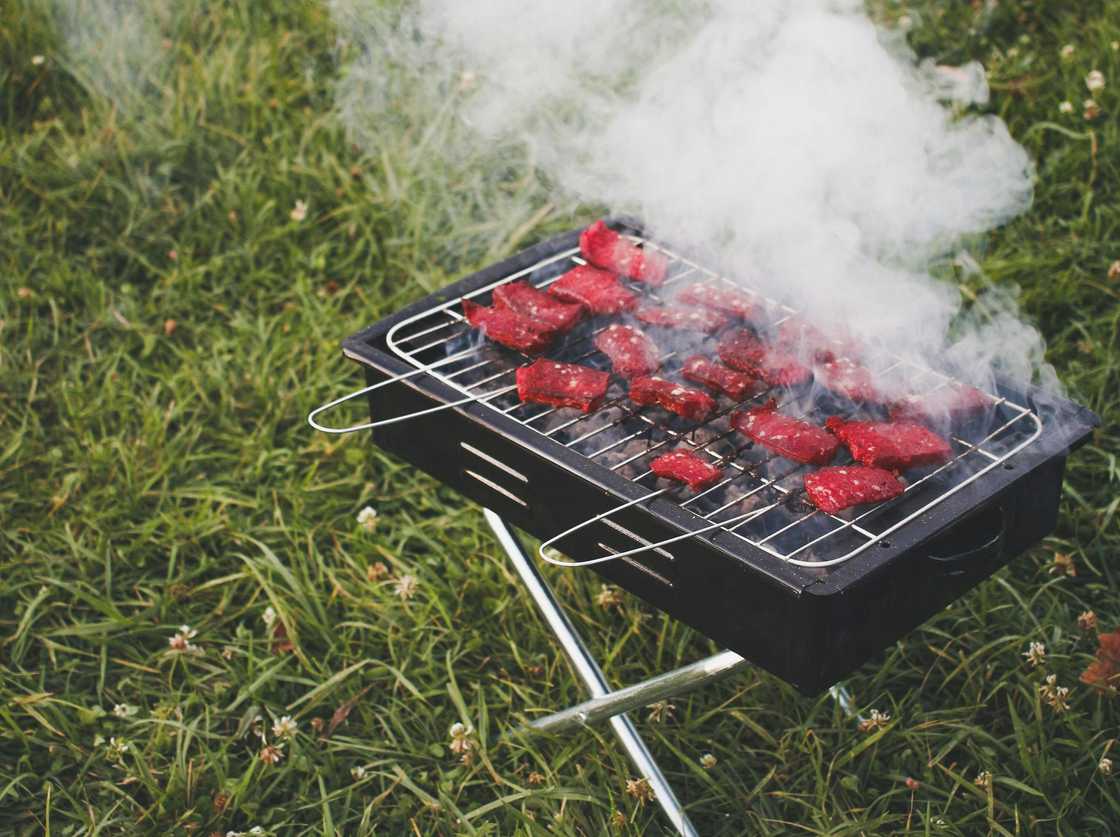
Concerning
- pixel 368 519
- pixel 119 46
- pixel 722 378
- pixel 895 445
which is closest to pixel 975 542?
pixel 895 445

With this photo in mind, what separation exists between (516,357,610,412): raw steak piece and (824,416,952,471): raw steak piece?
19.9 inches

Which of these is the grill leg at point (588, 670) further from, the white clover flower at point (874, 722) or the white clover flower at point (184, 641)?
the white clover flower at point (184, 641)

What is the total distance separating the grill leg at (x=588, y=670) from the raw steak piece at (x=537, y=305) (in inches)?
17.7

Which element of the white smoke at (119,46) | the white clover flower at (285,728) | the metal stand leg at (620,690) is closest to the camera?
the metal stand leg at (620,690)

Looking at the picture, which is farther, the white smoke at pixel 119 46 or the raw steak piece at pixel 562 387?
the white smoke at pixel 119 46

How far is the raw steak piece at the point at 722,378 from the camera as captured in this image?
2785 mm

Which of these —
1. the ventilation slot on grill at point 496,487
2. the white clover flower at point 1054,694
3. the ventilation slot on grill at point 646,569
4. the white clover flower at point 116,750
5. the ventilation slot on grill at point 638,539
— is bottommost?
the white clover flower at point 116,750

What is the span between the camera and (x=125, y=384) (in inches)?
175

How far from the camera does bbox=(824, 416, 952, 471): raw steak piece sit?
2527 mm

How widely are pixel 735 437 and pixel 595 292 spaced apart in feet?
1.96

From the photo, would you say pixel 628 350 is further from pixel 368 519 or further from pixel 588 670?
pixel 368 519

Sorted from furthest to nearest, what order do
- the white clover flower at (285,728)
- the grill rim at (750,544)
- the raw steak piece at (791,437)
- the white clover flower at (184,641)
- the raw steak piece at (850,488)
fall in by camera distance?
1. the white clover flower at (184,641)
2. the white clover flower at (285,728)
3. the raw steak piece at (791,437)
4. the raw steak piece at (850,488)
5. the grill rim at (750,544)

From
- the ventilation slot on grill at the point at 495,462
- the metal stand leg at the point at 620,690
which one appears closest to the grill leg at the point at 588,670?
the metal stand leg at the point at 620,690

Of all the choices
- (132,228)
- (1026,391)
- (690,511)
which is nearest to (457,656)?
(690,511)
